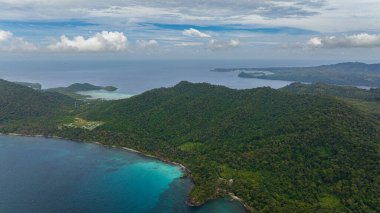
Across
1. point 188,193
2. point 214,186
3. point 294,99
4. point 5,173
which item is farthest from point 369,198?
point 5,173

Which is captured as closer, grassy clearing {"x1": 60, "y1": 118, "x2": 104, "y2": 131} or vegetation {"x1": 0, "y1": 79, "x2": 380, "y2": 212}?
vegetation {"x1": 0, "y1": 79, "x2": 380, "y2": 212}

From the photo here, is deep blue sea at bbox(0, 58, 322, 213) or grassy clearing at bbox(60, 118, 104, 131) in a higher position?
grassy clearing at bbox(60, 118, 104, 131)

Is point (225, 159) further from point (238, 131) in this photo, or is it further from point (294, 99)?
point (294, 99)

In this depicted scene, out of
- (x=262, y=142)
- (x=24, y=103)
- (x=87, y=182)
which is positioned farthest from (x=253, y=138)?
(x=24, y=103)

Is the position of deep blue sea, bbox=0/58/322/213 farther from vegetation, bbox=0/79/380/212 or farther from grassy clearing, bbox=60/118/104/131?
grassy clearing, bbox=60/118/104/131

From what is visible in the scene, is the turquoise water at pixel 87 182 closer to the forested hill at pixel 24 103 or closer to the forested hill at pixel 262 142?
the forested hill at pixel 262 142

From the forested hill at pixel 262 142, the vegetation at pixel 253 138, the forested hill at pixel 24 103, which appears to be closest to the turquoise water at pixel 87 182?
the vegetation at pixel 253 138

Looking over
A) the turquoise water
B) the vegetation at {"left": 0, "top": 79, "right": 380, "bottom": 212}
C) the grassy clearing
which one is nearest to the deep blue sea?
the turquoise water
